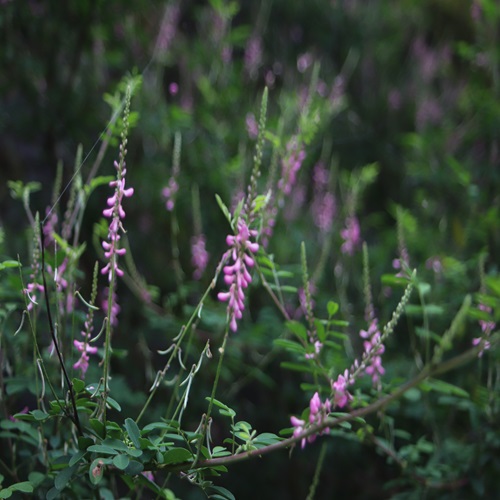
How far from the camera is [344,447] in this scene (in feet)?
8.83

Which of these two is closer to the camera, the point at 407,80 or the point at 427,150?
the point at 427,150

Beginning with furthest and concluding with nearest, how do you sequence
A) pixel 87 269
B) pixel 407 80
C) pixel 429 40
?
pixel 429 40
pixel 407 80
pixel 87 269

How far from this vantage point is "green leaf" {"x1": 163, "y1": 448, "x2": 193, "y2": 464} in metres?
1.04

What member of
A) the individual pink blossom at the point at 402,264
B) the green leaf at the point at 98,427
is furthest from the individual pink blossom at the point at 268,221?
the green leaf at the point at 98,427

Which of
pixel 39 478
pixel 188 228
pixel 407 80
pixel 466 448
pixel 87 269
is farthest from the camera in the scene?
pixel 407 80

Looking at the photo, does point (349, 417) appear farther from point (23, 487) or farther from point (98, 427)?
point (23, 487)

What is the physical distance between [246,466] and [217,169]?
142 centimetres

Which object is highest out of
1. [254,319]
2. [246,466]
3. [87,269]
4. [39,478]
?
[39,478]

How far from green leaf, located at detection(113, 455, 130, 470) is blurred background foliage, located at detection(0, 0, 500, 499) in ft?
2.57

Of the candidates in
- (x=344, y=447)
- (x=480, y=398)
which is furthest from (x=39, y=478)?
(x=344, y=447)

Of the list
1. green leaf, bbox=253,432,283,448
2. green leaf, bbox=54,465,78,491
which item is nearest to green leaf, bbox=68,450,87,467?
green leaf, bbox=54,465,78,491

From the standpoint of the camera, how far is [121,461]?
3.28 ft

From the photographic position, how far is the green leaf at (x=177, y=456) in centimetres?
104

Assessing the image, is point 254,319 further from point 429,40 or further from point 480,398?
point 429,40
